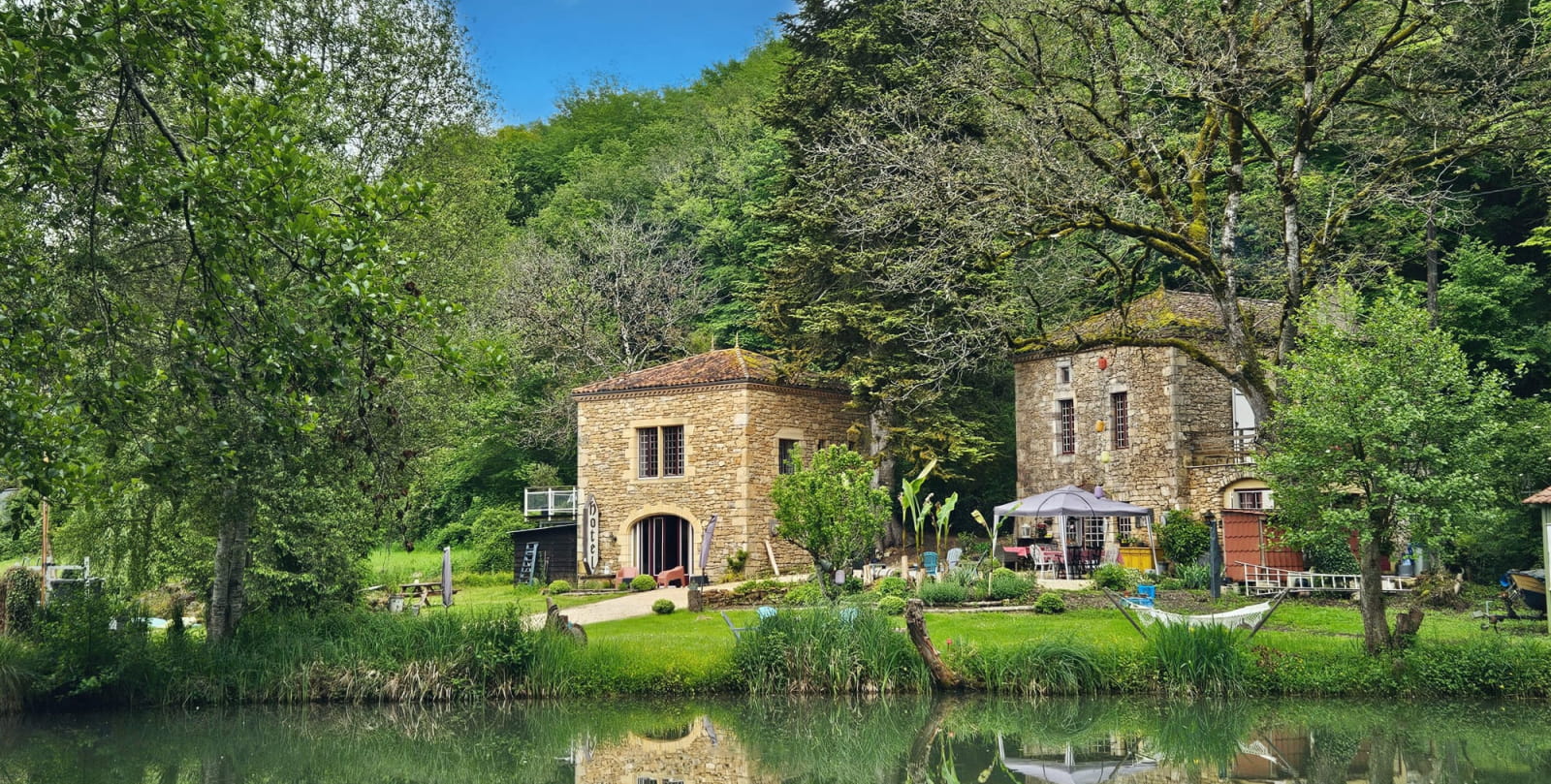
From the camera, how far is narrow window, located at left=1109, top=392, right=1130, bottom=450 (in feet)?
85.7

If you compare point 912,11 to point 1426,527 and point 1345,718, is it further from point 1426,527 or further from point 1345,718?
point 1345,718

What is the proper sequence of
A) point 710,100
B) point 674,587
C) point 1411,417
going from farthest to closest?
1. point 710,100
2. point 674,587
3. point 1411,417

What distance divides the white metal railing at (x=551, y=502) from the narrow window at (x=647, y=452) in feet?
6.75

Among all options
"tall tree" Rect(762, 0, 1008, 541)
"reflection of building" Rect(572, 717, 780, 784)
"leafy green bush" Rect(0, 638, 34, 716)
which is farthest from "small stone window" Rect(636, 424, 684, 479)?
"reflection of building" Rect(572, 717, 780, 784)

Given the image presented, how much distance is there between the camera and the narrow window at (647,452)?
2850 centimetres

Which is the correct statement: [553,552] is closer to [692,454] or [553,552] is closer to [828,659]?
[692,454]

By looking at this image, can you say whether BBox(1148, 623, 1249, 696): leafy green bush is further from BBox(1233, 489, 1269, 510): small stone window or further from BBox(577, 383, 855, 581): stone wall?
BBox(577, 383, 855, 581): stone wall

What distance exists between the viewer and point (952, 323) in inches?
1037

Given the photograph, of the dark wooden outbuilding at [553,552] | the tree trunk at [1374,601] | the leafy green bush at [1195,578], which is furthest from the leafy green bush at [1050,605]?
the dark wooden outbuilding at [553,552]

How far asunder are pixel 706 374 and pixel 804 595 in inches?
320

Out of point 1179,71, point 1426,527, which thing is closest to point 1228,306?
point 1179,71

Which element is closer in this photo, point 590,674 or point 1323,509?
point 1323,509

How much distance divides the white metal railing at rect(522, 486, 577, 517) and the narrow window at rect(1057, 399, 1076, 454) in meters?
→ 11.0

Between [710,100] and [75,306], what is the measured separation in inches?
1584
